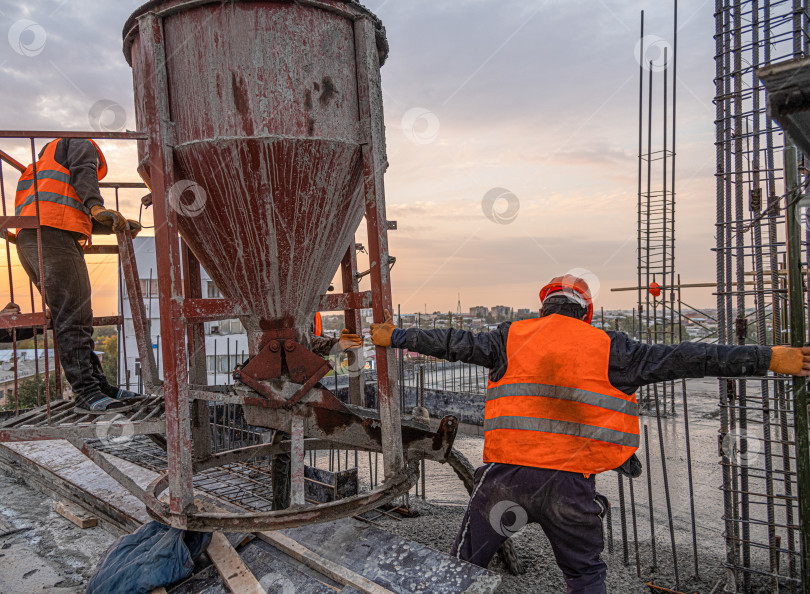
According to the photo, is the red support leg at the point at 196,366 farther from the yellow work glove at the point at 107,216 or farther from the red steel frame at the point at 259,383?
the yellow work glove at the point at 107,216

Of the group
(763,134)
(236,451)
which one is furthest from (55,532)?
(763,134)

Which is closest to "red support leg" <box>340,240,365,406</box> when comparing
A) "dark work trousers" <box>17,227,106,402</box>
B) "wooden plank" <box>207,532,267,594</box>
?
"wooden plank" <box>207,532,267,594</box>

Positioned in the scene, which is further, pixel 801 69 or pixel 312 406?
pixel 312 406

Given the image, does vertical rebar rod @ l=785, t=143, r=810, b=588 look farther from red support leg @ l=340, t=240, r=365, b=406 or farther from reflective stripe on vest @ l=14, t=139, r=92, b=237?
reflective stripe on vest @ l=14, t=139, r=92, b=237

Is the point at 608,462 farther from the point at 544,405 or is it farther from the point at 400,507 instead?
the point at 400,507

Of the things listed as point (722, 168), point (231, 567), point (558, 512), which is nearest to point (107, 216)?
point (231, 567)

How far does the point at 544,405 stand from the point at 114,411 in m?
3.19

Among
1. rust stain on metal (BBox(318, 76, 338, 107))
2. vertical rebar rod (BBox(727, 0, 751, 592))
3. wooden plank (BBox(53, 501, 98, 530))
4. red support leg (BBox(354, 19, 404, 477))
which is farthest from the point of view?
wooden plank (BBox(53, 501, 98, 530))

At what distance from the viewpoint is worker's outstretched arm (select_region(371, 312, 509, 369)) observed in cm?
335

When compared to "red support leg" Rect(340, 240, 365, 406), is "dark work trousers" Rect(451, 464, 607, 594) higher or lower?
lower

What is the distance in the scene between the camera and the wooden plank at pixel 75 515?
5191mm

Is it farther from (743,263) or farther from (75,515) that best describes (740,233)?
(75,515)

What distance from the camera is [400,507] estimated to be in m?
5.75

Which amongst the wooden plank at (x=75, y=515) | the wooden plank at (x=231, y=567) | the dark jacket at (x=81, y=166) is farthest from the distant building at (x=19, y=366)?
the wooden plank at (x=231, y=567)
